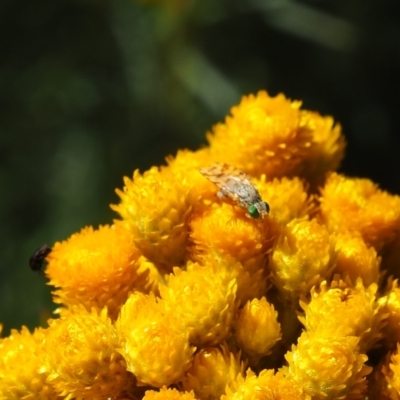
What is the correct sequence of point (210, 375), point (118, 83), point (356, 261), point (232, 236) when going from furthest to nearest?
1. point (118, 83)
2. point (356, 261)
3. point (232, 236)
4. point (210, 375)

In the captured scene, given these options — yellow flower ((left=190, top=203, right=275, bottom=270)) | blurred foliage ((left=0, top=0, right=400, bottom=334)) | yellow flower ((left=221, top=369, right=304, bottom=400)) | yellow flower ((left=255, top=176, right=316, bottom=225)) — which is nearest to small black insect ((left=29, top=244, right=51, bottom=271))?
yellow flower ((left=190, top=203, right=275, bottom=270))

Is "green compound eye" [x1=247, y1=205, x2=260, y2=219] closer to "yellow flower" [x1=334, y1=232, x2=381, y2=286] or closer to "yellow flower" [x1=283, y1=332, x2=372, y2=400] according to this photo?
"yellow flower" [x1=334, y1=232, x2=381, y2=286]

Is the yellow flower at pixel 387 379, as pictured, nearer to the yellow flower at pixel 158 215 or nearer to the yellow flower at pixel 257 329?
the yellow flower at pixel 257 329

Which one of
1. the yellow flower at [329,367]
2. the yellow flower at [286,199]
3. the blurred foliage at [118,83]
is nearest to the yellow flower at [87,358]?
the yellow flower at [329,367]

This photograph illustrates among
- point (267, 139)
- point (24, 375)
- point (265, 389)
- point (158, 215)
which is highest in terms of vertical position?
point (267, 139)

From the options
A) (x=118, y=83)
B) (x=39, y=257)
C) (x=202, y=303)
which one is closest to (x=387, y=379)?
(x=202, y=303)

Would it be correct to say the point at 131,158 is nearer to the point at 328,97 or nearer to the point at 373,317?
the point at 328,97

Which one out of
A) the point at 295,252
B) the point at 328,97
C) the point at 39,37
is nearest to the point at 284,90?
the point at 328,97

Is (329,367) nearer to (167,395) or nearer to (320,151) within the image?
(167,395)
